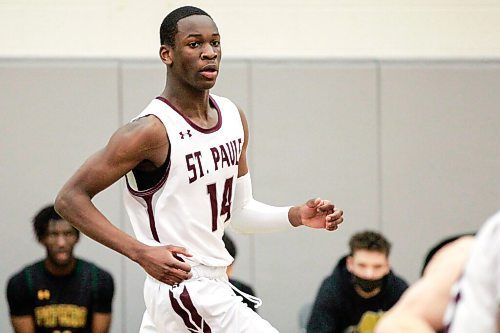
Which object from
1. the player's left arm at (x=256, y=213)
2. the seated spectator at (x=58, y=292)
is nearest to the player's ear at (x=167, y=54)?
the player's left arm at (x=256, y=213)

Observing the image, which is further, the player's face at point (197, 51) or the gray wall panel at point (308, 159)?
the gray wall panel at point (308, 159)

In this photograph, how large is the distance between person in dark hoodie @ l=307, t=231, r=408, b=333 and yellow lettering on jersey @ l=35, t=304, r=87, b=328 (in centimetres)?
138

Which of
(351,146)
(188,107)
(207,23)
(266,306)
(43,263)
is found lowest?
(266,306)

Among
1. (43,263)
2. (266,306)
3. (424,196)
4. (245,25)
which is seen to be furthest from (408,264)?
(43,263)

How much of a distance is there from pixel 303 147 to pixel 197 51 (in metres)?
3.96

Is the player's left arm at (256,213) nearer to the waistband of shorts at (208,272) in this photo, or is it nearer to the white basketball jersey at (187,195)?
the white basketball jersey at (187,195)

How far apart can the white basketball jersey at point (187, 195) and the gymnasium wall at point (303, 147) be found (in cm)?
356

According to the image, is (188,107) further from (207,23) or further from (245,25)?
(245,25)

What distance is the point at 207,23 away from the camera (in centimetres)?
436

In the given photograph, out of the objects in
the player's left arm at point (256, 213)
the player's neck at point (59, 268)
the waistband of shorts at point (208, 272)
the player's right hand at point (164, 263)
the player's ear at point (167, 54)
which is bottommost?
the player's neck at point (59, 268)

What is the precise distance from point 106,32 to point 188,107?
3677 millimetres

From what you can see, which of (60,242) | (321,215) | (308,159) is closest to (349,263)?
(308,159)

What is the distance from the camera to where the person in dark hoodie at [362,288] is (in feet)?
22.3

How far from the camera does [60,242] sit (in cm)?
702
